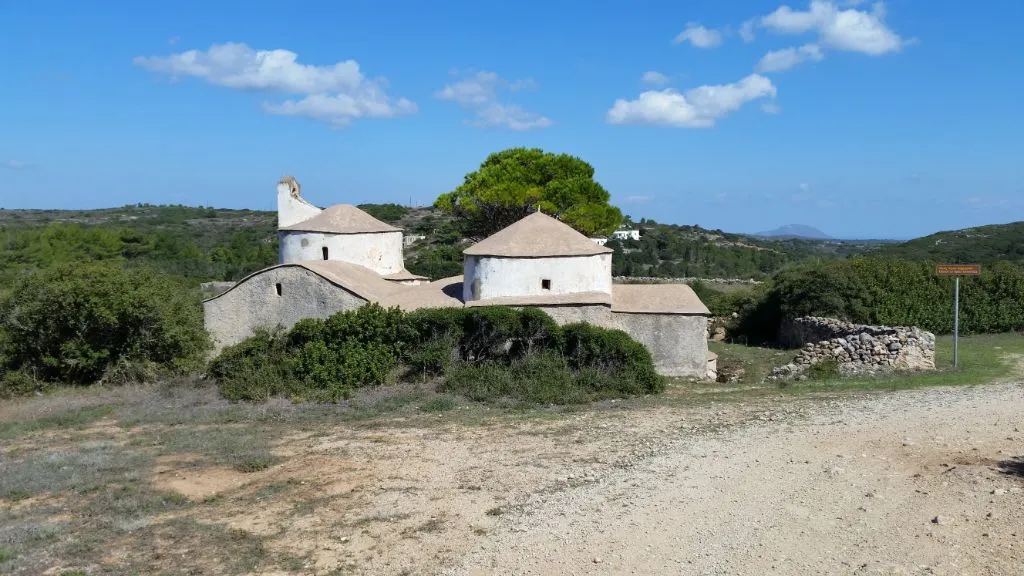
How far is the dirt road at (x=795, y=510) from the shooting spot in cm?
598

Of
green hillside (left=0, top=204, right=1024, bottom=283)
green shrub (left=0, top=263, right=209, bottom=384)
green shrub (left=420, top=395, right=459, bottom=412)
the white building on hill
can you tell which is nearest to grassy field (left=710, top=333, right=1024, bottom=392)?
the white building on hill

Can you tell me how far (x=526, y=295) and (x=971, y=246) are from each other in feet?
165

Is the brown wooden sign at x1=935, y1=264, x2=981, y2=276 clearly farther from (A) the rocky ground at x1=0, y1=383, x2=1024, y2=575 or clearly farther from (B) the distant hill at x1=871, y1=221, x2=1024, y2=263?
(B) the distant hill at x1=871, y1=221, x2=1024, y2=263

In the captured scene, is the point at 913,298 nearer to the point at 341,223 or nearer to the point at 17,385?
the point at 341,223

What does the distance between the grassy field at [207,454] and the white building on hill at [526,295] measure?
1.60m

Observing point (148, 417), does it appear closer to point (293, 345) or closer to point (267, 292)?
point (293, 345)

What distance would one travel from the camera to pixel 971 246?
5447 centimetres

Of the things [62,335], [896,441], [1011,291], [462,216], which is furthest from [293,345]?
[1011,291]

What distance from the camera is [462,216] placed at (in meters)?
31.0

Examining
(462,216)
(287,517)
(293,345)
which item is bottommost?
(287,517)

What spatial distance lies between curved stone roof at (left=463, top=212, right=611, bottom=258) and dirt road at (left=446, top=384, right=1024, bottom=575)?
7711 mm

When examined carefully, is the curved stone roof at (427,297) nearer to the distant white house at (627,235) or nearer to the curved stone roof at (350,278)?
the curved stone roof at (350,278)

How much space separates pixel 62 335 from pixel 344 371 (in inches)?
280

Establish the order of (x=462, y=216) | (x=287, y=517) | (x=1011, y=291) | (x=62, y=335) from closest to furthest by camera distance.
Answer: (x=287, y=517), (x=62, y=335), (x=1011, y=291), (x=462, y=216)
